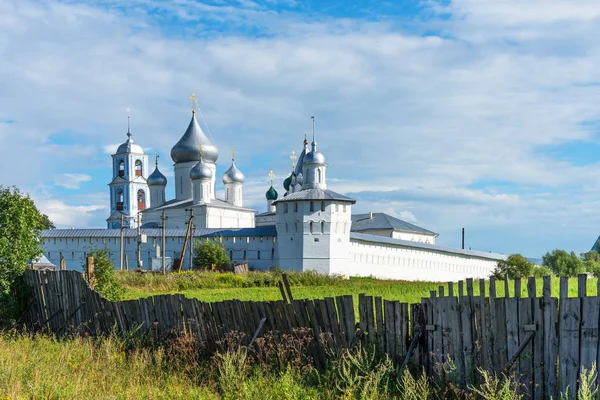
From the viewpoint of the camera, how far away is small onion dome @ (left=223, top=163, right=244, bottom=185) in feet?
213

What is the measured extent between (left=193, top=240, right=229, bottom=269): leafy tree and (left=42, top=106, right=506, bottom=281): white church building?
3.89 ft

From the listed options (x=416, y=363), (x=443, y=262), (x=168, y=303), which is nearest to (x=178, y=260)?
(x=443, y=262)

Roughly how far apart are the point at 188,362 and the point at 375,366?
8.52 feet

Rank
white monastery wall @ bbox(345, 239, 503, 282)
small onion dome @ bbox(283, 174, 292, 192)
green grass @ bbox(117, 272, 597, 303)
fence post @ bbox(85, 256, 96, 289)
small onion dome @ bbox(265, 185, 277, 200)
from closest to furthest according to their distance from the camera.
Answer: fence post @ bbox(85, 256, 96, 289) → green grass @ bbox(117, 272, 597, 303) → white monastery wall @ bbox(345, 239, 503, 282) → small onion dome @ bbox(283, 174, 292, 192) → small onion dome @ bbox(265, 185, 277, 200)

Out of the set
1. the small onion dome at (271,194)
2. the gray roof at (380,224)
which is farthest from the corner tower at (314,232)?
the small onion dome at (271,194)

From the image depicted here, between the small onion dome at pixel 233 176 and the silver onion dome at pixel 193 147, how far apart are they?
3606 mm

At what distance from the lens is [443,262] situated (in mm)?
53625

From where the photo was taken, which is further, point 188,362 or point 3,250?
point 3,250

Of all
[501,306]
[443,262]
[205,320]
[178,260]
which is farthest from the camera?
[443,262]

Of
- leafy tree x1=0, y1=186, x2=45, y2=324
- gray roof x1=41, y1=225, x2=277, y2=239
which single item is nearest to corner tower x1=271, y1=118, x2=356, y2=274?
gray roof x1=41, y1=225, x2=277, y2=239

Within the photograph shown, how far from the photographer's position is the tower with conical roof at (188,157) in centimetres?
6066

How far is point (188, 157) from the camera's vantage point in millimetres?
60719

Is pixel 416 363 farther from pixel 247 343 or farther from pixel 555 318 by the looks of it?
pixel 247 343

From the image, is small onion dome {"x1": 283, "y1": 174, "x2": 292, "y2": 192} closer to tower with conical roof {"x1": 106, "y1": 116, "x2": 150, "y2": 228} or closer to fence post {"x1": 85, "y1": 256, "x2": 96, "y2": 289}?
tower with conical roof {"x1": 106, "y1": 116, "x2": 150, "y2": 228}
